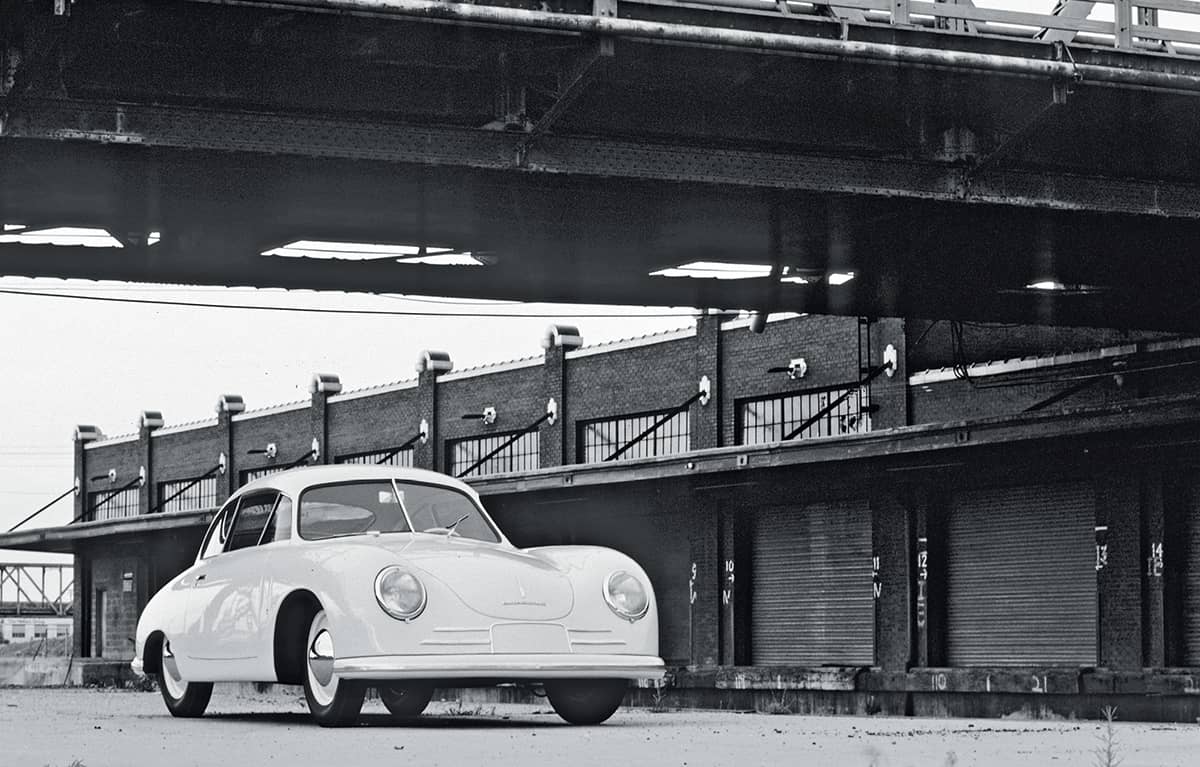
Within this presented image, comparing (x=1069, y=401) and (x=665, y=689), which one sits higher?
(x=1069, y=401)

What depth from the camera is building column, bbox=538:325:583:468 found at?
3809 centimetres

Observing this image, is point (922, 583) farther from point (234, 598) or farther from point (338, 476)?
point (234, 598)

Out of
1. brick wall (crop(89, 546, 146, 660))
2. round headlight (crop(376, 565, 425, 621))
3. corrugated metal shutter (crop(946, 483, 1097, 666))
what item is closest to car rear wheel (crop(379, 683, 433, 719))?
round headlight (crop(376, 565, 425, 621))

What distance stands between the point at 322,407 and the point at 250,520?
34.2 metres

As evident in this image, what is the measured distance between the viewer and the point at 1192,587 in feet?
84.7

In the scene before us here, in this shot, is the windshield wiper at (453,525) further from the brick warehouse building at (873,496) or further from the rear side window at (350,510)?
the brick warehouse building at (873,496)

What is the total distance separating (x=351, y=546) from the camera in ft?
35.1

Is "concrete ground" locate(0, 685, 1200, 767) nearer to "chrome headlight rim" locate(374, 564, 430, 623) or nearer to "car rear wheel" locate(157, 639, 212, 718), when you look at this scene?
"car rear wheel" locate(157, 639, 212, 718)

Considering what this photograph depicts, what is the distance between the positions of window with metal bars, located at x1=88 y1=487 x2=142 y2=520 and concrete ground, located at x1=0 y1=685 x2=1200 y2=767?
143 ft

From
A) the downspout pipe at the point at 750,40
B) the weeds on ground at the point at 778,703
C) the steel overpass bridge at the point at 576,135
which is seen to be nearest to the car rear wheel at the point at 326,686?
the steel overpass bridge at the point at 576,135

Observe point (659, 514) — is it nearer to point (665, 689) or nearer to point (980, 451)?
point (665, 689)

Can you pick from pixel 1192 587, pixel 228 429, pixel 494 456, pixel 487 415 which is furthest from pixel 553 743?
pixel 228 429

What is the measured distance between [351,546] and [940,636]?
2042 centimetres

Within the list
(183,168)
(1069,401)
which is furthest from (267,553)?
(1069,401)
